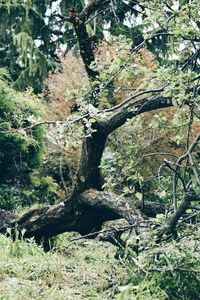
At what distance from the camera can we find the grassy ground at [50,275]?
3.64 metres

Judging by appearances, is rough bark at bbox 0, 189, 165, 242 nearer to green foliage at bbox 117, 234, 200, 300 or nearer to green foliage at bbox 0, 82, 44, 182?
green foliage at bbox 117, 234, 200, 300

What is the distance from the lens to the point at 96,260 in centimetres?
552

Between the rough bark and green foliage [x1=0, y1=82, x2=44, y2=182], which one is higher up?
green foliage [x1=0, y1=82, x2=44, y2=182]

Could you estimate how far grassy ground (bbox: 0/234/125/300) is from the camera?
3.64 m

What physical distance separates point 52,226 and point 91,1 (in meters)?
2.61

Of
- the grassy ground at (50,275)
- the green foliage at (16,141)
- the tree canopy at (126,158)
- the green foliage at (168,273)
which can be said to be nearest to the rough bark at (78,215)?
the tree canopy at (126,158)

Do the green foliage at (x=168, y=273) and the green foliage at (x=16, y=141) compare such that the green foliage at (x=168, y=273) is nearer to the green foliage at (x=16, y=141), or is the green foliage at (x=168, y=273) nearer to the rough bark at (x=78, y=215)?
the rough bark at (x=78, y=215)

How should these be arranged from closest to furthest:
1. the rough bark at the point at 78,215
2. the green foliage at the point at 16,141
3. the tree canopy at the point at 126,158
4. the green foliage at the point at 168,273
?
the green foliage at the point at 168,273 < the tree canopy at the point at 126,158 < the rough bark at the point at 78,215 < the green foliage at the point at 16,141

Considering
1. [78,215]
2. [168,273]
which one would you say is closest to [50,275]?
[168,273]

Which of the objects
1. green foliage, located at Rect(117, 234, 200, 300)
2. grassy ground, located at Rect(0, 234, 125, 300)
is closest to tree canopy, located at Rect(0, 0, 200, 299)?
green foliage, located at Rect(117, 234, 200, 300)

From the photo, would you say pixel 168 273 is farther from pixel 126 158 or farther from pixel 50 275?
pixel 126 158

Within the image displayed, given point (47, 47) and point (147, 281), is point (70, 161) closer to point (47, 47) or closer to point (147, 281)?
point (47, 47)

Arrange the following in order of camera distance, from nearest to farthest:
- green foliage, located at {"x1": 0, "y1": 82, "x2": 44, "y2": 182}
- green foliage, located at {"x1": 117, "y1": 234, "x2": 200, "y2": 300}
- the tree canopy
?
1. green foliage, located at {"x1": 117, "y1": 234, "x2": 200, "y2": 300}
2. the tree canopy
3. green foliage, located at {"x1": 0, "y1": 82, "x2": 44, "y2": 182}

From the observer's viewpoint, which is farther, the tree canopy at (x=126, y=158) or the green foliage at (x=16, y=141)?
the green foliage at (x=16, y=141)
